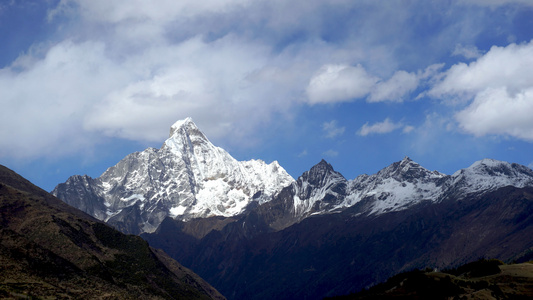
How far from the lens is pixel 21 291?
192 metres

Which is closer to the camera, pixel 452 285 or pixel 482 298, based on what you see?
pixel 482 298

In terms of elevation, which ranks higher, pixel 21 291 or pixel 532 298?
pixel 21 291

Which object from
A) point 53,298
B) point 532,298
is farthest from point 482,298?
point 53,298

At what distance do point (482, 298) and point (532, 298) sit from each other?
1437 cm

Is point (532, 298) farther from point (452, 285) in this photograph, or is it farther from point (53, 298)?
point (53, 298)

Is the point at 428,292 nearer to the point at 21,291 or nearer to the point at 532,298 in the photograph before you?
the point at 532,298

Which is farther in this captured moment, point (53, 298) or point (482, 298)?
point (53, 298)

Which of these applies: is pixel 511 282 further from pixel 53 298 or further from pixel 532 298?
pixel 53 298

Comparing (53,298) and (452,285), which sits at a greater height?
(53,298)

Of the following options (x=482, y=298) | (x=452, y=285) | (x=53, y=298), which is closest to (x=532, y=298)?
(x=482, y=298)

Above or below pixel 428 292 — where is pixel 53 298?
above

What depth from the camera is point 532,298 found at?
180 metres

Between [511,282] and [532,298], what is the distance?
15318mm

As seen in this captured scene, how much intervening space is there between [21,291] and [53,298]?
1180cm
